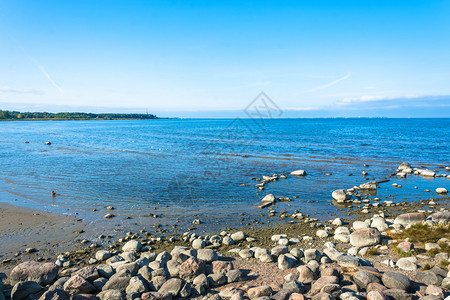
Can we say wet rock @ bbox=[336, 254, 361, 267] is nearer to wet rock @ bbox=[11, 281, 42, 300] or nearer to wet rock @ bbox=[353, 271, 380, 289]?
wet rock @ bbox=[353, 271, 380, 289]

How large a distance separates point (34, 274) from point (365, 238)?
519 inches

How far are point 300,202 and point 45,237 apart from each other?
51.4 feet

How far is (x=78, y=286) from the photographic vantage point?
8.52 metres

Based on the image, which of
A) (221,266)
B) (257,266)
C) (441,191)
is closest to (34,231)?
(221,266)

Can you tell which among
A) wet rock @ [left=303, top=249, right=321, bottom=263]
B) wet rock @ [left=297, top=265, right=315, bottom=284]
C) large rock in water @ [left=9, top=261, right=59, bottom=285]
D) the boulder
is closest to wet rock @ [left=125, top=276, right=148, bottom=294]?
large rock in water @ [left=9, top=261, right=59, bottom=285]

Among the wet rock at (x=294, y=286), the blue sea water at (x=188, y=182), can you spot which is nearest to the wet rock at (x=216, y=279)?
the wet rock at (x=294, y=286)

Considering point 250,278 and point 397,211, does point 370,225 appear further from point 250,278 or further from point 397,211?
point 250,278

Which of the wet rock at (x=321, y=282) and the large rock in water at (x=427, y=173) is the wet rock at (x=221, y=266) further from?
the large rock in water at (x=427, y=173)

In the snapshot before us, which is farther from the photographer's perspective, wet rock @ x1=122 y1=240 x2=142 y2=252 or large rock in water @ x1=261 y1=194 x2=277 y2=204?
large rock in water @ x1=261 y1=194 x2=277 y2=204

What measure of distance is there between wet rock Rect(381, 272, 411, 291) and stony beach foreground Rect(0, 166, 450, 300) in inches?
1.1

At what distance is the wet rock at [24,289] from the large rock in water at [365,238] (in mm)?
12387

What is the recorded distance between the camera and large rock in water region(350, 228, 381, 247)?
12.7 meters

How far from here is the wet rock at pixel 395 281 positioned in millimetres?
8586

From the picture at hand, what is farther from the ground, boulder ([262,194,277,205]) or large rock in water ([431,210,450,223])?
large rock in water ([431,210,450,223])
